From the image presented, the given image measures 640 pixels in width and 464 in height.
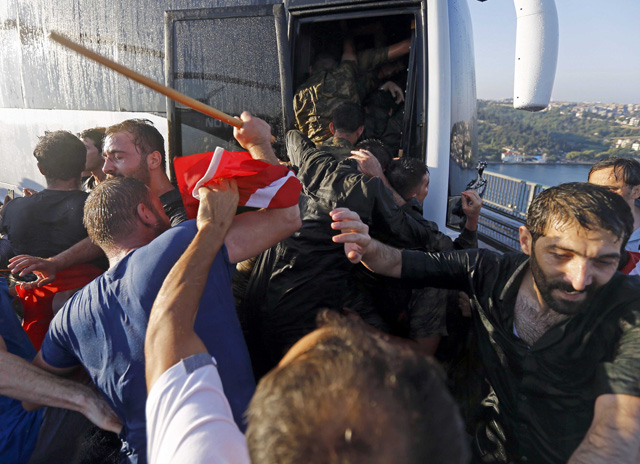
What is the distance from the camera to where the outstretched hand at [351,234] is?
1.85 m

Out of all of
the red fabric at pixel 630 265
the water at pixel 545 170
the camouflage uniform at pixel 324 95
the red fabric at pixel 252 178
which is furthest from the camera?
the water at pixel 545 170

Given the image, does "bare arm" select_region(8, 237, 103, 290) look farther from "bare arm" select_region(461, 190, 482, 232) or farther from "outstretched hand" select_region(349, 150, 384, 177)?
"bare arm" select_region(461, 190, 482, 232)

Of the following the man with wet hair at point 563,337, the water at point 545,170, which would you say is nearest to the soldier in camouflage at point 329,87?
the man with wet hair at point 563,337

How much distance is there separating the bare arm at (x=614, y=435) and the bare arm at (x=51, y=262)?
2731mm

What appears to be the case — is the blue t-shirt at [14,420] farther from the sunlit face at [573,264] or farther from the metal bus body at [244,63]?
the sunlit face at [573,264]

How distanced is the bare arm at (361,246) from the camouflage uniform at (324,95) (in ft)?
6.77

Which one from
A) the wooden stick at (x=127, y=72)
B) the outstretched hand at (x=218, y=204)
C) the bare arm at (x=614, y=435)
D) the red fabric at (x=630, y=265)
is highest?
the wooden stick at (x=127, y=72)

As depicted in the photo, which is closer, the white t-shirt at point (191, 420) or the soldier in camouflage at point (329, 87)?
the white t-shirt at point (191, 420)

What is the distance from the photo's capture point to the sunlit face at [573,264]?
54.2 inches

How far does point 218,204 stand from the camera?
59.1 inches

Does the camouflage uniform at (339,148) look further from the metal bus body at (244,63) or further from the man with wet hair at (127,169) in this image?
the man with wet hair at (127,169)

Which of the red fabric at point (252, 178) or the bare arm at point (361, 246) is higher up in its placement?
the red fabric at point (252, 178)

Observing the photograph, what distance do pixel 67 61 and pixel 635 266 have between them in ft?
17.7

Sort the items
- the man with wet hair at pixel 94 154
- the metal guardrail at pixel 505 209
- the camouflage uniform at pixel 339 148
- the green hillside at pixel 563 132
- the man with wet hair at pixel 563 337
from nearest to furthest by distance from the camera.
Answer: the man with wet hair at pixel 563 337 < the camouflage uniform at pixel 339 148 < the man with wet hair at pixel 94 154 < the metal guardrail at pixel 505 209 < the green hillside at pixel 563 132
